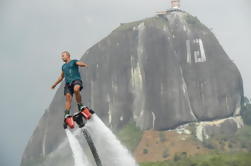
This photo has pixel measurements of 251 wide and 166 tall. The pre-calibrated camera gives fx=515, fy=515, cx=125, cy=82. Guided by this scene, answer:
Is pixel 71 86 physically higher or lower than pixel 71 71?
lower

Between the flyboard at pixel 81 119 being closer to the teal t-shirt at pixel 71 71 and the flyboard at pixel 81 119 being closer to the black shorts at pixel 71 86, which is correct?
the black shorts at pixel 71 86

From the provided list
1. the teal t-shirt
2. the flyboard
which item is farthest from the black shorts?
the flyboard

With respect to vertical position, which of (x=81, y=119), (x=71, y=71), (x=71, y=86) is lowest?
(x=81, y=119)

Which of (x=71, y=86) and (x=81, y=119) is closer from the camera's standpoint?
(x=71, y=86)

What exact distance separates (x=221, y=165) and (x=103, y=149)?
127 metres

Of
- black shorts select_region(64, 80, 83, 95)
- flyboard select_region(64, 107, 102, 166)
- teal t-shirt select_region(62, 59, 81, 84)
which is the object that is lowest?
flyboard select_region(64, 107, 102, 166)

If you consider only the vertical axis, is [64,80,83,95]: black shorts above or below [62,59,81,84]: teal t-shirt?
below

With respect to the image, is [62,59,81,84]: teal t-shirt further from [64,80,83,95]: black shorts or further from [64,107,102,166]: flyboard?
[64,107,102,166]: flyboard

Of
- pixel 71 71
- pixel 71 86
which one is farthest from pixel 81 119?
pixel 71 71

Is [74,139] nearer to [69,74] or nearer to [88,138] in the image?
[88,138]

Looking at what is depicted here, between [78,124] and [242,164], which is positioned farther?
[242,164]

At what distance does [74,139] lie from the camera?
21.1m

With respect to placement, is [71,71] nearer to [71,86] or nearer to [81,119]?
[71,86]

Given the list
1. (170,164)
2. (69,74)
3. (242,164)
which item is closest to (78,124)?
(69,74)
